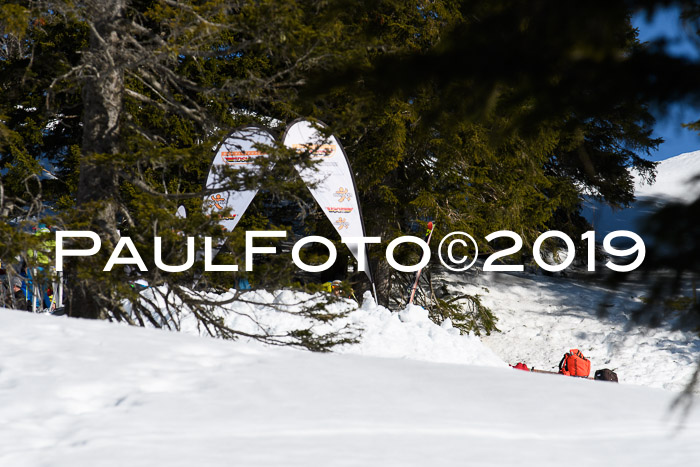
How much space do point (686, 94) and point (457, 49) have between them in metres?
0.67

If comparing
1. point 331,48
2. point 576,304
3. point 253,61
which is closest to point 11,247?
point 331,48

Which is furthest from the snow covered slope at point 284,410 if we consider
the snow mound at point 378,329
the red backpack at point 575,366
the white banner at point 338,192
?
the red backpack at point 575,366

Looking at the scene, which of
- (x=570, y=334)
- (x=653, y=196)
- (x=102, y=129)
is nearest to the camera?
(x=653, y=196)

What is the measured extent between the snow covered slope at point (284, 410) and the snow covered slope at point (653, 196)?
1.46 metres

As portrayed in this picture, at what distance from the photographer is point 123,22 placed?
9359 millimetres

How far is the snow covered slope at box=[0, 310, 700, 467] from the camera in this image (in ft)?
14.0

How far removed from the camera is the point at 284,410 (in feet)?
16.3

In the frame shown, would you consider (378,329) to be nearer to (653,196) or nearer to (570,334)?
(570,334)

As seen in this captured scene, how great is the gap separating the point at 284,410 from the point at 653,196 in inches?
129

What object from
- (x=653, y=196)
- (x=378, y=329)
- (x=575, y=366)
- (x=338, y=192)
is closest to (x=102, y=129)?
(x=338, y=192)

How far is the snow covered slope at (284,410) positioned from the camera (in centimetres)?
428

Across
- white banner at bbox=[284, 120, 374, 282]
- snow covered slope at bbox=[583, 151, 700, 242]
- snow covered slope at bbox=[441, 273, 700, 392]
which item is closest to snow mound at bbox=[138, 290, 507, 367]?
white banner at bbox=[284, 120, 374, 282]

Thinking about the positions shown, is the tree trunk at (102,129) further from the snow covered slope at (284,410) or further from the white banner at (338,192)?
the white banner at (338,192)

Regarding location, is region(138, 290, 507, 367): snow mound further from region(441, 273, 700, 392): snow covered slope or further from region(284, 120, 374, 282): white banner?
region(441, 273, 700, 392): snow covered slope
